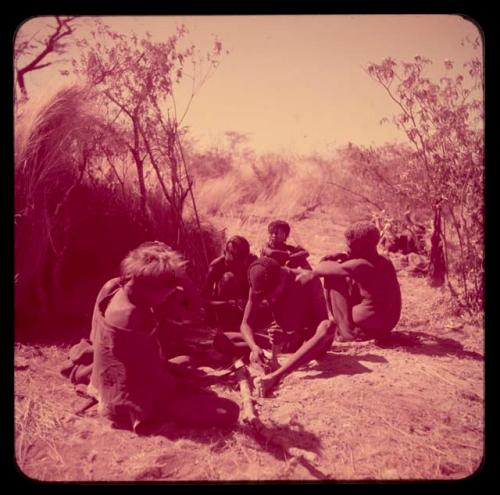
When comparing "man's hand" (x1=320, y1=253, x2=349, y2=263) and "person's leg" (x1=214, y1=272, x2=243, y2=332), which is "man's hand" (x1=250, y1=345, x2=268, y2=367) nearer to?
"person's leg" (x1=214, y1=272, x2=243, y2=332)

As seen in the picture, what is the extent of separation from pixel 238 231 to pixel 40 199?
2470 millimetres

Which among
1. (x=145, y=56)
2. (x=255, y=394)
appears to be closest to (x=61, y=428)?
(x=255, y=394)

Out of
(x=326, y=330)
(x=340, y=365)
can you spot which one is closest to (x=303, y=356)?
(x=326, y=330)

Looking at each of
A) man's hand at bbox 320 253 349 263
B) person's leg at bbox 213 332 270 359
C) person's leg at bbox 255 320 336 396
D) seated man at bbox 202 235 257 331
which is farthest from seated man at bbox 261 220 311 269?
person's leg at bbox 255 320 336 396

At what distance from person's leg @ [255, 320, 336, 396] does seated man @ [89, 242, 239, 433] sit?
0.39 m

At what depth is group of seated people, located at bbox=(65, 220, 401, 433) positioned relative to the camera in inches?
119

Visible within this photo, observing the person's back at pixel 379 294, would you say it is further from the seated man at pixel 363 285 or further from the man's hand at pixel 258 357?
the man's hand at pixel 258 357

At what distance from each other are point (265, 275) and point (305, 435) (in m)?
1.21

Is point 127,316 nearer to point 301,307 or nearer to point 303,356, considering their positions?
point 303,356

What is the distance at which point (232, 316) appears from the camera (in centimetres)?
495

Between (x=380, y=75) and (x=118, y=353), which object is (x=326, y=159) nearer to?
(x=380, y=75)

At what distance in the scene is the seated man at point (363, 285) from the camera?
440cm

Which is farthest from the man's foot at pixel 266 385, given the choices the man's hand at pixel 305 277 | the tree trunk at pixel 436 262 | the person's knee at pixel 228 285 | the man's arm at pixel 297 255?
the tree trunk at pixel 436 262

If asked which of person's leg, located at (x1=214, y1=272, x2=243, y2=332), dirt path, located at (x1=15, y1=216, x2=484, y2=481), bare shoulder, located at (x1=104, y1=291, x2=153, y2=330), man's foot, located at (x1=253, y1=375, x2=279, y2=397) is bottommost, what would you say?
dirt path, located at (x1=15, y1=216, x2=484, y2=481)
